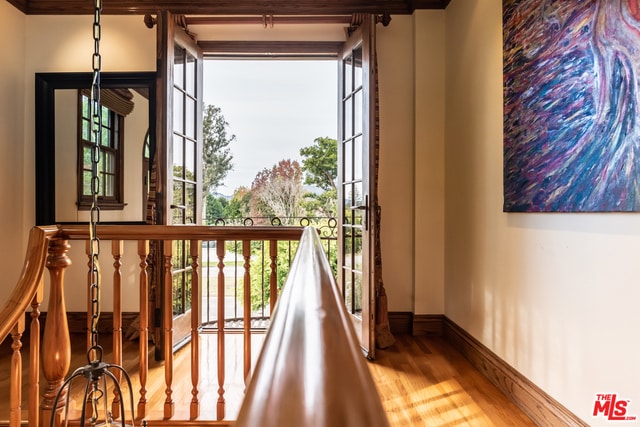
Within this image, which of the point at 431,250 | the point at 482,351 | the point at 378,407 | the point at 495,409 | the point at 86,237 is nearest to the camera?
the point at 378,407

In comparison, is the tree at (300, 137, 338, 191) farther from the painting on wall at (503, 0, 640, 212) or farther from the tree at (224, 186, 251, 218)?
the painting on wall at (503, 0, 640, 212)

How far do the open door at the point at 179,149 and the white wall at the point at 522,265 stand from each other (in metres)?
2.04

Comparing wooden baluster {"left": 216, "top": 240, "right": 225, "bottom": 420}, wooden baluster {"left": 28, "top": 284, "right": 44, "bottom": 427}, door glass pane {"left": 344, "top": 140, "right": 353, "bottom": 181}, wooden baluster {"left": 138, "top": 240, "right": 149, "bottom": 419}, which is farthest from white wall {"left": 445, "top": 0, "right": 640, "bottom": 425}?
wooden baluster {"left": 28, "top": 284, "right": 44, "bottom": 427}

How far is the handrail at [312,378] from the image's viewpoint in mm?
181

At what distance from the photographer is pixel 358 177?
2.84m

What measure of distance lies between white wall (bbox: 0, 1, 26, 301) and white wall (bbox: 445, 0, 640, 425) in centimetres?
356

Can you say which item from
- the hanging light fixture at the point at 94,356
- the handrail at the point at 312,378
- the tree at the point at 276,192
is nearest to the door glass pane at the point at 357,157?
the hanging light fixture at the point at 94,356

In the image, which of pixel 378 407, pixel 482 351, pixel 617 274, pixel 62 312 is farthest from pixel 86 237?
pixel 482 351

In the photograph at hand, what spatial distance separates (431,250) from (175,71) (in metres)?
2.48

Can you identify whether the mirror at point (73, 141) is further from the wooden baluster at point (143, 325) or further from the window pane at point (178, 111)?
the wooden baluster at point (143, 325)

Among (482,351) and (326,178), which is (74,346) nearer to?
(482,351)

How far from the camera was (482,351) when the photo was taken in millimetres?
2236

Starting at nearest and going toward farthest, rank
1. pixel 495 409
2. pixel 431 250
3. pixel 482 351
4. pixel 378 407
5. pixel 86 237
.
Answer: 1. pixel 378 407
2. pixel 86 237
3. pixel 495 409
4. pixel 482 351
5. pixel 431 250

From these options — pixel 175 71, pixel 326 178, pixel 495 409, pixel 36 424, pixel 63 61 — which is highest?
pixel 63 61
